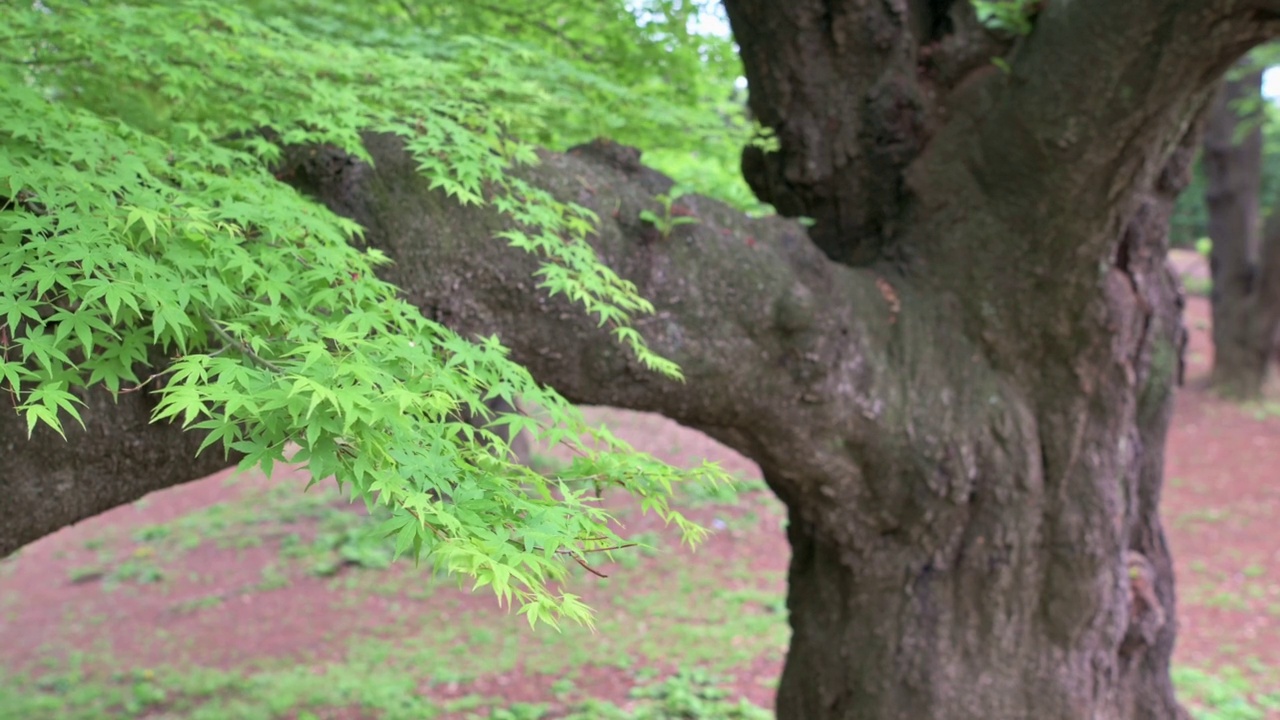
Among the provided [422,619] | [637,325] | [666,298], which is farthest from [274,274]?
[422,619]

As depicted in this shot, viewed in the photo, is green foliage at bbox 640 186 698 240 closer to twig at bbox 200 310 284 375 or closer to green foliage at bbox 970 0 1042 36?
green foliage at bbox 970 0 1042 36

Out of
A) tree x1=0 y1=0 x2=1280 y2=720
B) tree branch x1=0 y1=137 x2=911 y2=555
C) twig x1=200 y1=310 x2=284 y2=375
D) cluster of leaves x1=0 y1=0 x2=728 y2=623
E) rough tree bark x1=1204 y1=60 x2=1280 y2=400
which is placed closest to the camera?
cluster of leaves x1=0 y1=0 x2=728 y2=623

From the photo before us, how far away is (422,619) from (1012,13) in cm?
571

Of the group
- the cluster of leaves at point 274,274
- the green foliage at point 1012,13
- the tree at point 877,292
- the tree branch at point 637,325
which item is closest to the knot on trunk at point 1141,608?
the tree at point 877,292

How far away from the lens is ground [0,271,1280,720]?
5566 mm

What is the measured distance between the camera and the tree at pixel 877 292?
105 inches

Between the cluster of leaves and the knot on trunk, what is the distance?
8.81ft

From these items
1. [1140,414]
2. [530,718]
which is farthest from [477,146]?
[530,718]

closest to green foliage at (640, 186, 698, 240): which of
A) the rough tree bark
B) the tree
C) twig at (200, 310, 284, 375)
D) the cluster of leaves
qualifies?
the tree

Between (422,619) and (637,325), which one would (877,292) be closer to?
(637,325)

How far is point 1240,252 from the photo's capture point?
11086 millimetres

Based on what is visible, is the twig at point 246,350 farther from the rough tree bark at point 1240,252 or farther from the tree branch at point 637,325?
the rough tree bark at point 1240,252

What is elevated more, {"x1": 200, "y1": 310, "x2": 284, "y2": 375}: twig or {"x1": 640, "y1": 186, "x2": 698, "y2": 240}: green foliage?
{"x1": 640, "y1": 186, "x2": 698, "y2": 240}: green foliage

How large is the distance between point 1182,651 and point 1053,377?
384 cm
